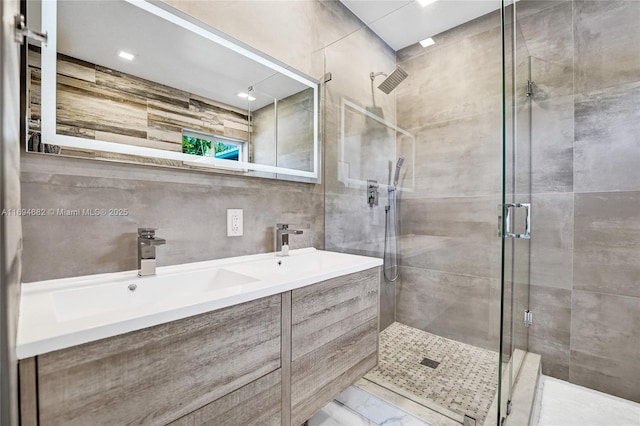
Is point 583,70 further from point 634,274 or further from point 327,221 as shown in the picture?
point 327,221

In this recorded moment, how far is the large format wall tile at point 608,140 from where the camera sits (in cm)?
154

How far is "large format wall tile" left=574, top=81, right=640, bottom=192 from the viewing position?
154 cm

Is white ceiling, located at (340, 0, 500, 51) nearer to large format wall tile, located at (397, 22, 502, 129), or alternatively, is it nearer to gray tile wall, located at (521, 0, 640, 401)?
large format wall tile, located at (397, 22, 502, 129)

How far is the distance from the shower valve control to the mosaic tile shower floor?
0.85 m

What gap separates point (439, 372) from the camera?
Answer: 65.0 inches

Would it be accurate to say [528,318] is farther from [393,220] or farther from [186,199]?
[186,199]

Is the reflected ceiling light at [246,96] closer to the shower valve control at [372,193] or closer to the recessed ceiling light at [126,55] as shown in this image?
the recessed ceiling light at [126,55]

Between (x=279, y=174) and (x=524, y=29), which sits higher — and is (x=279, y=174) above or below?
below

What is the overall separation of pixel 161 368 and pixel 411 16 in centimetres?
229

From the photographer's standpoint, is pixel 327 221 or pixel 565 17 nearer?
pixel 565 17

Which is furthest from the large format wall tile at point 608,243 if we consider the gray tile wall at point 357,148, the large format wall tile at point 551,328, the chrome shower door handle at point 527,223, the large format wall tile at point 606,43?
the gray tile wall at point 357,148

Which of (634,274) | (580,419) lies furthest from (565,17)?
(580,419)

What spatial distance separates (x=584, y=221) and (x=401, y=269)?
1097 millimetres

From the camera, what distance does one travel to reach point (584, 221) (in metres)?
1.67
